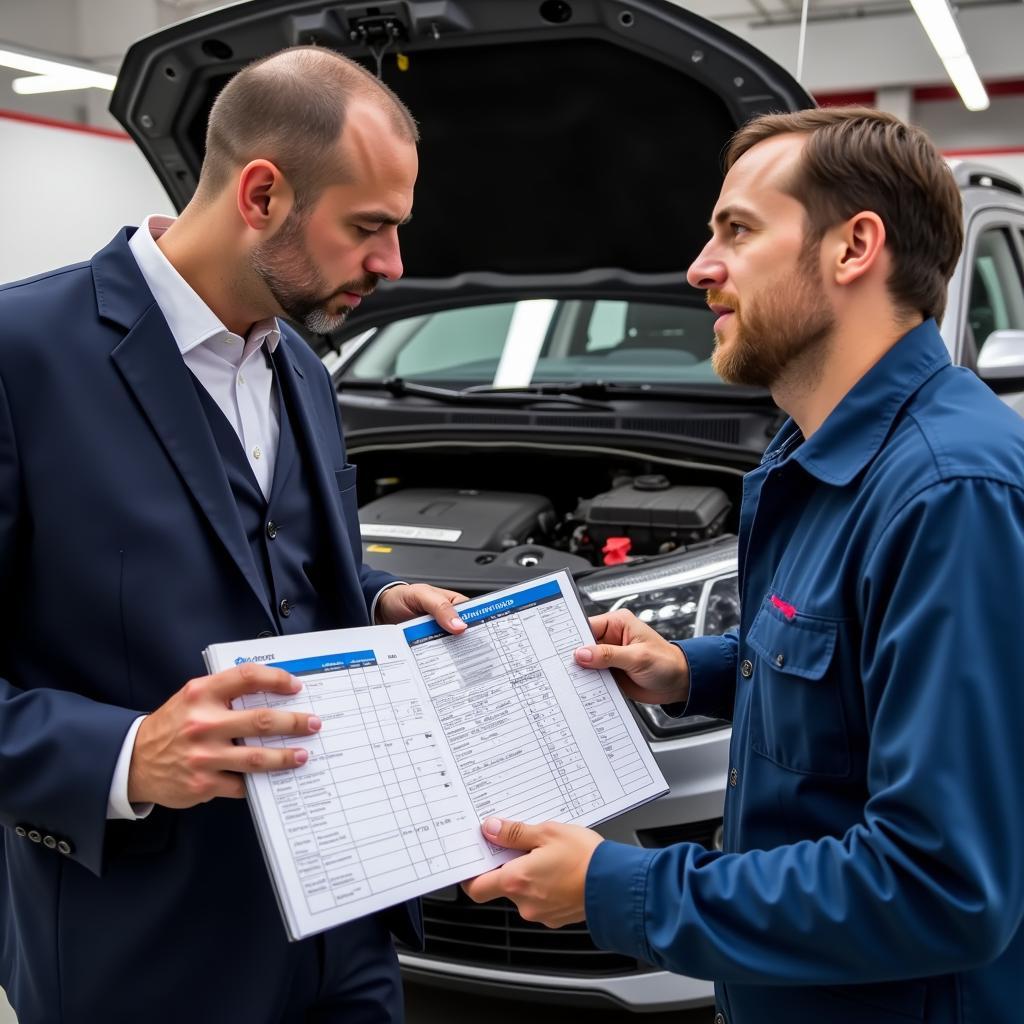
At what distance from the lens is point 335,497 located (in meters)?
1.43

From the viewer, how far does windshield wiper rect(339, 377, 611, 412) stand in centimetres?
276

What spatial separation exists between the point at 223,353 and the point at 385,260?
24cm

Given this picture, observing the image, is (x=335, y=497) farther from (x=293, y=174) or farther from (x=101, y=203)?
(x=101, y=203)

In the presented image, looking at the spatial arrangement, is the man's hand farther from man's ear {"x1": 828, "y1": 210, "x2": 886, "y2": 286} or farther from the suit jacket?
man's ear {"x1": 828, "y1": 210, "x2": 886, "y2": 286}

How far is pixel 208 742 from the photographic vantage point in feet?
3.41

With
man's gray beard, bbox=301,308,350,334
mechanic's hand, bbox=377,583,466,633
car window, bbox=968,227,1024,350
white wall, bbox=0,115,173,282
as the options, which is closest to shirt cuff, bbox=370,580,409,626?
mechanic's hand, bbox=377,583,466,633

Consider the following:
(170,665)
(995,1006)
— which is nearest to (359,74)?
(170,665)

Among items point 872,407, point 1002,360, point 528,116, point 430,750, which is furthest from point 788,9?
point 430,750

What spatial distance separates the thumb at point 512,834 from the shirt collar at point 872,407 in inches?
19.3

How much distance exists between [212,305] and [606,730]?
72 centimetres

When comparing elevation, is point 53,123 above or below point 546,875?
above

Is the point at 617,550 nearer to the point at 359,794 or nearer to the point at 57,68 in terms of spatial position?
the point at 359,794

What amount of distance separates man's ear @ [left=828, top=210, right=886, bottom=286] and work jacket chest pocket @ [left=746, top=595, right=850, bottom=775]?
0.35 metres

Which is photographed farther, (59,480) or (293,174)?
(293,174)
